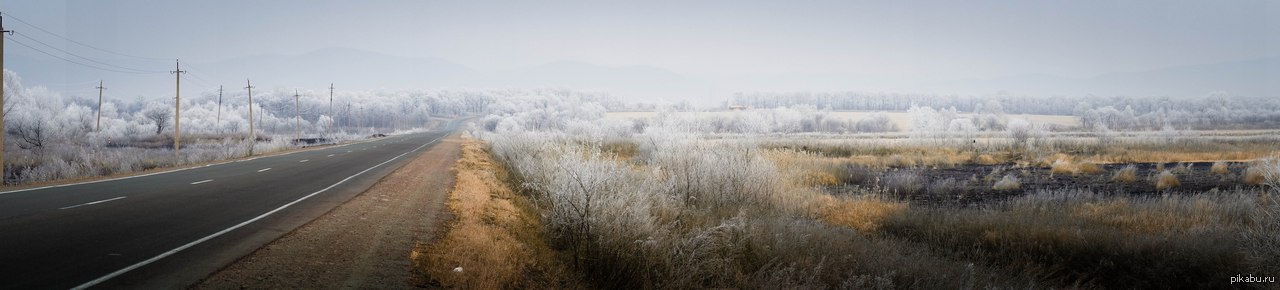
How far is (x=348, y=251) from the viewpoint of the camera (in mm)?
6891

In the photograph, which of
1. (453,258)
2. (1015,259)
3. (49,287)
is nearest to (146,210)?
(49,287)

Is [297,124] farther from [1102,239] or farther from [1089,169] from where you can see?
[1102,239]

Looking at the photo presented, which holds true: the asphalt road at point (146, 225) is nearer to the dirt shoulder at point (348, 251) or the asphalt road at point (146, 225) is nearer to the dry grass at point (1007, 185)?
the dirt shoulder at point (348, 251)

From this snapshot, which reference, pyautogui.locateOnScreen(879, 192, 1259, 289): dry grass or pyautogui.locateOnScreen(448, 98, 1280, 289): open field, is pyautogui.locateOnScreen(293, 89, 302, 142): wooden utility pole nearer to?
pyautogui.locateOnScreen(448, 98, 1280, 289): open field

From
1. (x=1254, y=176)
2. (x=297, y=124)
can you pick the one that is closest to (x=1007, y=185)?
(x=1254, y=176)

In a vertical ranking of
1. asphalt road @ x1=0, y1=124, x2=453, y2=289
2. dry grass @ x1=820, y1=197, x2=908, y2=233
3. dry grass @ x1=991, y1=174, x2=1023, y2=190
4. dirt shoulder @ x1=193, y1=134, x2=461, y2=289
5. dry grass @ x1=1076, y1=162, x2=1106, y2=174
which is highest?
dry grass @ x1=1076, y1=162, x2=1106, y2=174

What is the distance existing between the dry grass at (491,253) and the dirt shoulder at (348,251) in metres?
0.31

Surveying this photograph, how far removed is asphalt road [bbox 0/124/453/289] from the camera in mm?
5531

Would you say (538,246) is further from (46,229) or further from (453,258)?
(46,229)

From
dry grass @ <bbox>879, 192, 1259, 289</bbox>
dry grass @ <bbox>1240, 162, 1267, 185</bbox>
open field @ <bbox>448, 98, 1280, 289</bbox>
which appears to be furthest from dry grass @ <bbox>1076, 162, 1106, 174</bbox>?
dry grass @ <bbox>879, 192, 1259, 289</bbox>

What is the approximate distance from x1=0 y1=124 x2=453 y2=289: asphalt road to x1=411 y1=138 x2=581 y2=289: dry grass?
2086 mm

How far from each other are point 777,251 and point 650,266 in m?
2.22

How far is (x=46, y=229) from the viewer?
7.59 meters

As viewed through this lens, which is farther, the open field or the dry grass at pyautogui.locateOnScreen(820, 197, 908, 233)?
the dry grass at pyautogui.locateOnScreen(820, 197, 908, 233)
